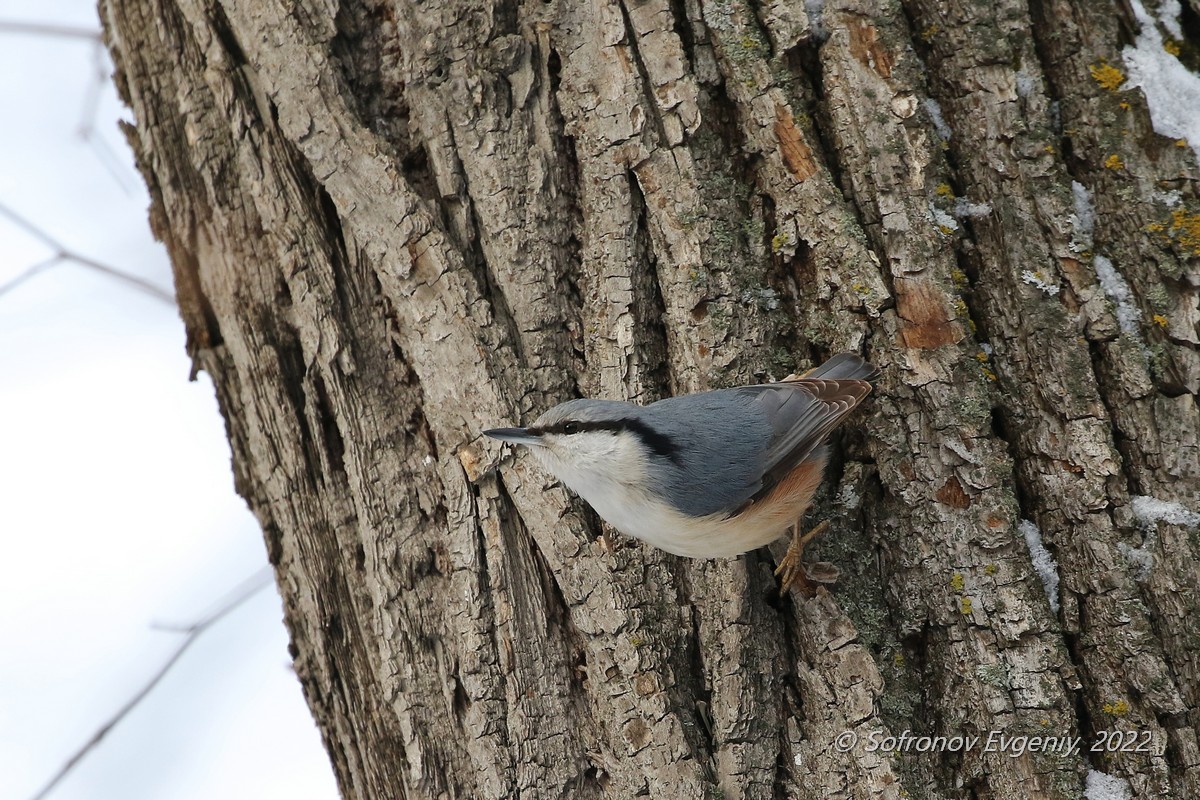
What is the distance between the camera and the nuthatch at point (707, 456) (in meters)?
2.01

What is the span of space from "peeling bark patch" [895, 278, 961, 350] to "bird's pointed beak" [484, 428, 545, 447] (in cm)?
82

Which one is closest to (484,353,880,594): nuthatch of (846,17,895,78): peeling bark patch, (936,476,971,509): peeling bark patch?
(936,476,971,509): peeling bark patch

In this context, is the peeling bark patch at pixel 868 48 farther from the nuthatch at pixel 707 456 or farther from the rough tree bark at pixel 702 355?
the nuthatch at pixel 707 456

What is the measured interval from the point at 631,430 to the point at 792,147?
0.74m

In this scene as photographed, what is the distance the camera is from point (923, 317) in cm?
209

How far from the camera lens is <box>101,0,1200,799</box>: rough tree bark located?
196 cm

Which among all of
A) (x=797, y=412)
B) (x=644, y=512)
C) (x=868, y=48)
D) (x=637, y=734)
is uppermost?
(x=868, y=48)

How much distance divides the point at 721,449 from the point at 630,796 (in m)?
0.74

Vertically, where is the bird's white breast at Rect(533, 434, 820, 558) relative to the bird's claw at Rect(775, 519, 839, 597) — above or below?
above

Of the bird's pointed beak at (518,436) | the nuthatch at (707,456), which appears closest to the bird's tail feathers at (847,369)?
the nuthatch at (707,456)

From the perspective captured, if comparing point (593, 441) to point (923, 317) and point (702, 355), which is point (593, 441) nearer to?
point (702, 355)

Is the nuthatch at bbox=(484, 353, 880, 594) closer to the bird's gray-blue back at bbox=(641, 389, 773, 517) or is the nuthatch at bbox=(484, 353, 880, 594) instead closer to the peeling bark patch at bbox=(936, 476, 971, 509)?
the bird's gray-blue back at bbox=(641, 389, 773, 517)

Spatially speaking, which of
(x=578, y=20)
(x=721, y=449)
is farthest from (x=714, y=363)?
(x=578, y=20)

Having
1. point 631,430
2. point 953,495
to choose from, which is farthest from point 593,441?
point 953,495
